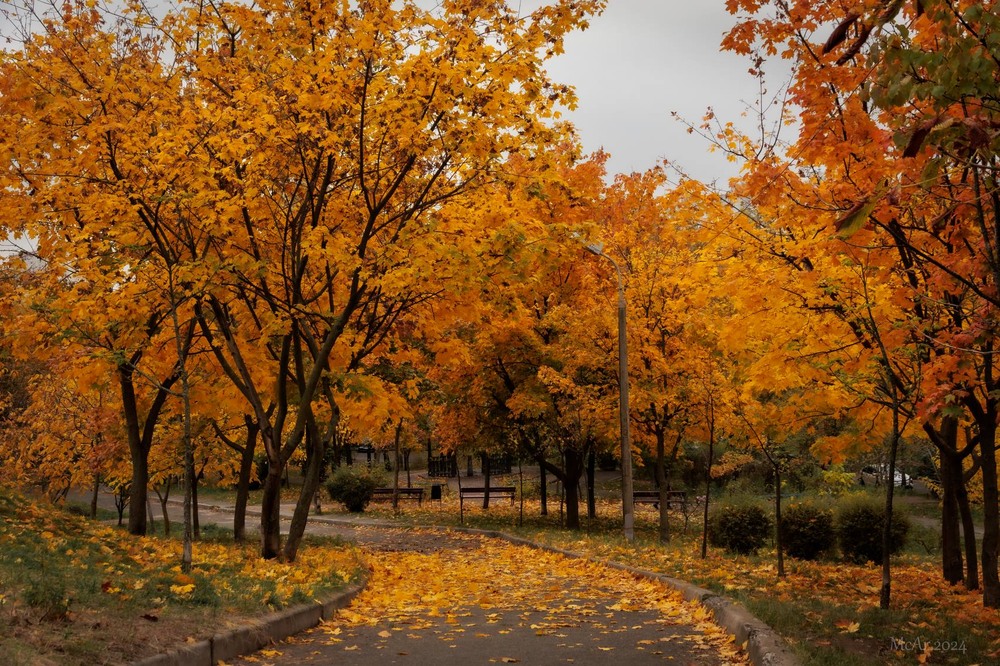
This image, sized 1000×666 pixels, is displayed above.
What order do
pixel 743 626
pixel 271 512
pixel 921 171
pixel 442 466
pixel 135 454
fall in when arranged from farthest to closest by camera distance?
pixel 442 466, pixel 135 454, pixel 271 512, pixel 743 626, pixel 921 171

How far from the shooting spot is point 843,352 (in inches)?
426

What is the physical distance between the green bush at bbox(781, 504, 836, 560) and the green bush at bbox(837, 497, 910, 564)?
0.24 metres

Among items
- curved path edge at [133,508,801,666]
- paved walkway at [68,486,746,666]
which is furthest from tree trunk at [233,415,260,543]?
curved path edge at [133,508,801,666]

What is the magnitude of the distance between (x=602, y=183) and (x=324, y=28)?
583 inches

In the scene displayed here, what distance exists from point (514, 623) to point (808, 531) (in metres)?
8.16

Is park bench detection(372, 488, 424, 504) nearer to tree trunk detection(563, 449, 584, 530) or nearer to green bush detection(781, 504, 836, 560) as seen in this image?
tree trunk detection(563, 449, 584, 530)

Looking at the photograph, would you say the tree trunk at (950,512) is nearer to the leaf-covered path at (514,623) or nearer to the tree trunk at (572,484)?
the leaf-covered path at (514,623)

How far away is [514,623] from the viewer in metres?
8.52

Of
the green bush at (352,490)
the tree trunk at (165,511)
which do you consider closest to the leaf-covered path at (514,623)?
the tree trunk at (165,511)

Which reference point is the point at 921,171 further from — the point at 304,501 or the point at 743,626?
the point at 304,501

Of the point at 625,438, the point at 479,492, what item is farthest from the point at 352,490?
the point at 625,438

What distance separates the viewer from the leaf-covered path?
6758 mm

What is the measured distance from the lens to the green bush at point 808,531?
586 inches

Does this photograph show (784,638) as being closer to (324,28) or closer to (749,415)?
(749,415)
